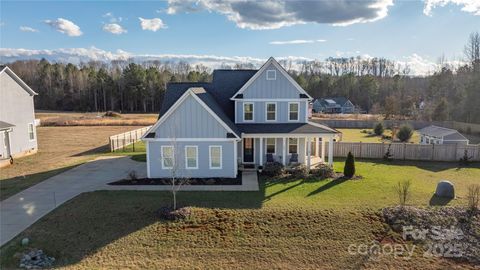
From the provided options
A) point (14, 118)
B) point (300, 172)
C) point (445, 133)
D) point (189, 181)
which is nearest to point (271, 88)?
point (300, 172)

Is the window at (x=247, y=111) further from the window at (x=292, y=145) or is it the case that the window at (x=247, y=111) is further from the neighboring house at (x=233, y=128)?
the window at (x=292, y=145)

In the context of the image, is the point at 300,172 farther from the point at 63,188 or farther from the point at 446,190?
the point at 63,188

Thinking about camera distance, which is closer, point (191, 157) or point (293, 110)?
point (191, 157)

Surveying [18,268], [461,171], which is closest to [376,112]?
[461,171]

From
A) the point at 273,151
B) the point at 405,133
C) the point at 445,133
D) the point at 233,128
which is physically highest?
the point at 233,128

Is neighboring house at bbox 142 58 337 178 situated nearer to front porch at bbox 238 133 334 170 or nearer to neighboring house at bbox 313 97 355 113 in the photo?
front porch at bbox 238 133 334 170

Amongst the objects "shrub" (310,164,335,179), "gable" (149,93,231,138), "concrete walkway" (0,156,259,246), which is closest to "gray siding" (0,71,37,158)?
"concrete walkway" (0,156,259,246)
